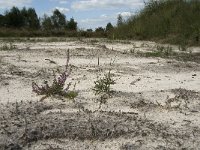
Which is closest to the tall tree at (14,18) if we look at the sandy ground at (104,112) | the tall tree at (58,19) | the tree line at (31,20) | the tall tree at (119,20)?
the tree line at (31,20)

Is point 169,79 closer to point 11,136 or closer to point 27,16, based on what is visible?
point 11,136

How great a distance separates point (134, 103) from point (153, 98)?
35 centimetres

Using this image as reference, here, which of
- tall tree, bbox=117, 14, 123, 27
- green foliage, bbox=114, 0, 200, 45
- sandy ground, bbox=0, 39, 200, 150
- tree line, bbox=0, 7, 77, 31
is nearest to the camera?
sandy ground, bbox=0, 39, 200, 150

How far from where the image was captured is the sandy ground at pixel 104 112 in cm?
277

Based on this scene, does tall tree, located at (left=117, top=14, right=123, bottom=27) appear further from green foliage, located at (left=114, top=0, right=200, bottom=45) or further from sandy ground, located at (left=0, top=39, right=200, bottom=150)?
sandy ground, located at (left=0, top=39, right=200, bottom=150)

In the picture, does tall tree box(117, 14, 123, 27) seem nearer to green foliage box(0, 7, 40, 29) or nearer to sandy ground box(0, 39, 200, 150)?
green foliage box(0, 7, 40, 29)

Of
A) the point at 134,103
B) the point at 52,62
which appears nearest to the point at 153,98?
the point at 134,103

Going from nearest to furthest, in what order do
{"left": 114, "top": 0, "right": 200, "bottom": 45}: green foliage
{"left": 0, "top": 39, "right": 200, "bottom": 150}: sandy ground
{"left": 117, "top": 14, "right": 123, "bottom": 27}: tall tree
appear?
{"left": 0, "top": 39, "right": 200, "bottom": 150}: sandy ground < {"left": 114, "top": 0, "right": 200, "bottom": 45}: green foliage < {"left": 117, "top": 14, "right": 123, "bottom": 27}: tall tree

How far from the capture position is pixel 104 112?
11.2 feet

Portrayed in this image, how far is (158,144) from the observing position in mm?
2775

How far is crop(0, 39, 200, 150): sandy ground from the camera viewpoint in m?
2.77

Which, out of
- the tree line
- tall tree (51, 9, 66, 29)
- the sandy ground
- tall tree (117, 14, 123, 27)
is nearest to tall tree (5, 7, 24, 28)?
the tree line

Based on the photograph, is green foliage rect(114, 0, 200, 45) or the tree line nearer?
green foliage rect(114, 0, 200, 45)

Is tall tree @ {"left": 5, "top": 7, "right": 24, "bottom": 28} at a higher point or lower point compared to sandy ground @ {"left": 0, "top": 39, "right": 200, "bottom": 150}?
higher
